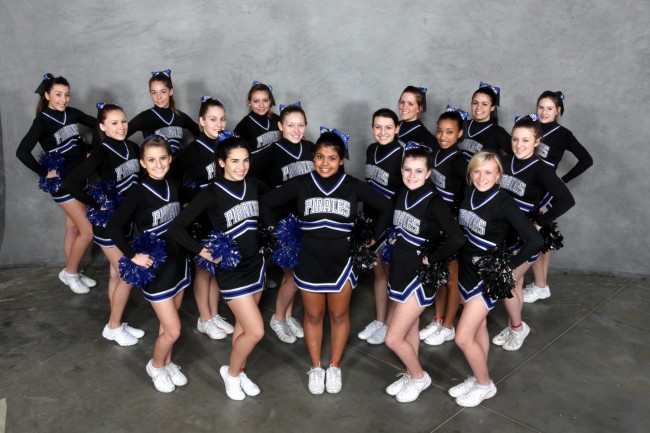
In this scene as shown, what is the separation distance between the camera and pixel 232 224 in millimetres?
3408

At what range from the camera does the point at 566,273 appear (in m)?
5.48

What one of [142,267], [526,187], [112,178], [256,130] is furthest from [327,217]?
[112,178]

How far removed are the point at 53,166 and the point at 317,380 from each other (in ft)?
8.45

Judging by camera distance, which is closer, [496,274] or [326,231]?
[496,274]

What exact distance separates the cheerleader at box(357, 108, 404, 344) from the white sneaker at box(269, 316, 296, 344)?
0.48m

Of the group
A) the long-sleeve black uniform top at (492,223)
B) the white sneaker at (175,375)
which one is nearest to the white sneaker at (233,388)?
the white sneaker at (175,375)

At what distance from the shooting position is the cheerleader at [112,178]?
3.98m

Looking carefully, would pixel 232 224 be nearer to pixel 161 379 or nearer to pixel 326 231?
pixel 326 231

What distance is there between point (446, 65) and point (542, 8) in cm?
86

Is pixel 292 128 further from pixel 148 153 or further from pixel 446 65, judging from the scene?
pixel 446 65

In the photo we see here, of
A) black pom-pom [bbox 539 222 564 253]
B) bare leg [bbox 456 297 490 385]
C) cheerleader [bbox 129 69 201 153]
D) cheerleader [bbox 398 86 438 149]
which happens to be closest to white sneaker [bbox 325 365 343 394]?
bare leg [bbox 456 297 490 385]

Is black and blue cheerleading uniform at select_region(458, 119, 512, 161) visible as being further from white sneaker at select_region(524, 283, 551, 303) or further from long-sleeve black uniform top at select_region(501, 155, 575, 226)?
white sneaker at select_region(524, 283, 551, 303)

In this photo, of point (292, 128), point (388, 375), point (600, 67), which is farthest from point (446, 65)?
point (388, 375)

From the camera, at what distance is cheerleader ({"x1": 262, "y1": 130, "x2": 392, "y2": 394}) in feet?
11.2
